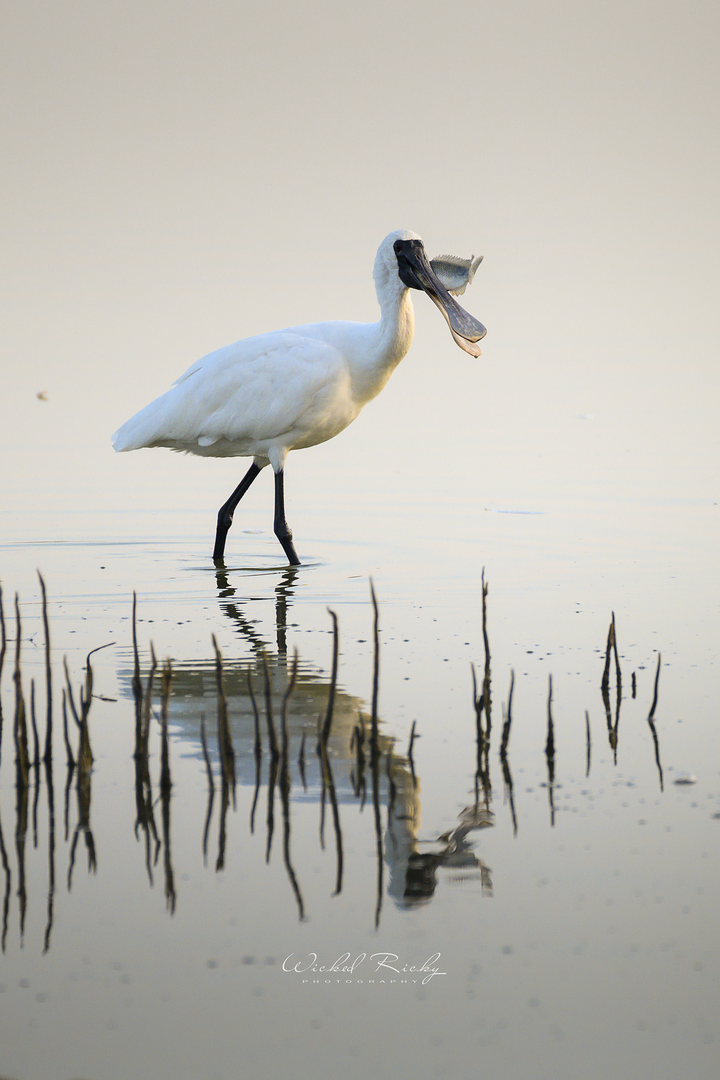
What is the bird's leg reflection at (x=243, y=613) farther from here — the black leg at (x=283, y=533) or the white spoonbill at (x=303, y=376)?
the white spoonbill at (x=303, y=376)

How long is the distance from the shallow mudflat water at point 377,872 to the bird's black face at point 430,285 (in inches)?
116

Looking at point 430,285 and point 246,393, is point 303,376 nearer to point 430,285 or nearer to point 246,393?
point 246,393

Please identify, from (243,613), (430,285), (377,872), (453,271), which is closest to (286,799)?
(377,872)

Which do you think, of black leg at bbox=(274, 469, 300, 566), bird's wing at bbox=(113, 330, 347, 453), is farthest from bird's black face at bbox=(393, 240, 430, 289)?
black leg at bbox=(274, 469, 300, 566)

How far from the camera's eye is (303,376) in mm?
8422

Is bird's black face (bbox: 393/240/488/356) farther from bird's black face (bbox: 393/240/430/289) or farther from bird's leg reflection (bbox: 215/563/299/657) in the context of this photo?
bird's leg reflection (bbox: 215/563/299/657)

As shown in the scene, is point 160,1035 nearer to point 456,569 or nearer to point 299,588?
point 299,588

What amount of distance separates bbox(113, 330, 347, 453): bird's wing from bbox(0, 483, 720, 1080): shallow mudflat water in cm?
255

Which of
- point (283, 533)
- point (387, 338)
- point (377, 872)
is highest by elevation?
point (387, 338)

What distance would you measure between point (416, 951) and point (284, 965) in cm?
32

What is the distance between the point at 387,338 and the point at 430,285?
1.46 ft

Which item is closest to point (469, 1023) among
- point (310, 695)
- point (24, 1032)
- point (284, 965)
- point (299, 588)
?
point (284, 965)

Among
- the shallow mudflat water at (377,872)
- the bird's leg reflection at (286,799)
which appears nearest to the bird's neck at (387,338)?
the shallow mudflat water at (377,872)

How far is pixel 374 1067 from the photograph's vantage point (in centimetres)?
265
